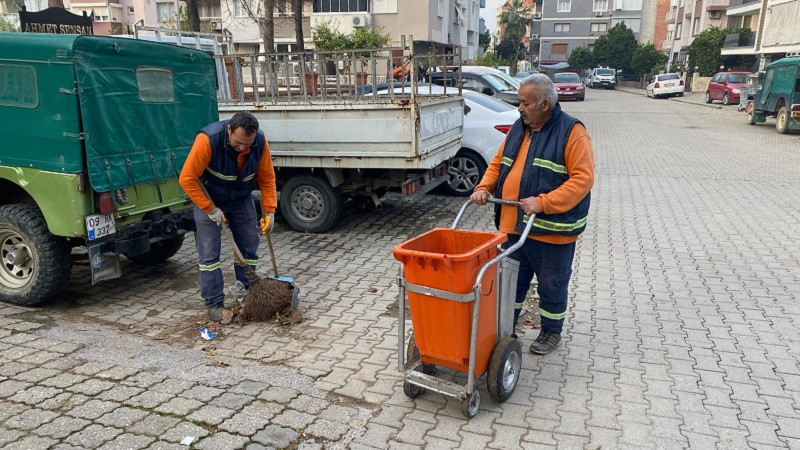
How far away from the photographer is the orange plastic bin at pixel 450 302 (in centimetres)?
304

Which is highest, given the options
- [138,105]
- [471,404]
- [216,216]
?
[138,105]

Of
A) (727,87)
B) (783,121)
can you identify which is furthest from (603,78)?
(783,121)

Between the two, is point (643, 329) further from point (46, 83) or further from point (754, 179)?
point (754, 179)

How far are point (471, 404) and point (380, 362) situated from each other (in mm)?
892

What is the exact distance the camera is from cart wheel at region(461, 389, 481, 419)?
3.24m

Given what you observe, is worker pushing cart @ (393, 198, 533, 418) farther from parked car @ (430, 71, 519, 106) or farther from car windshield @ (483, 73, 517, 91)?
car windshield @ (483, 73, 517, 91)

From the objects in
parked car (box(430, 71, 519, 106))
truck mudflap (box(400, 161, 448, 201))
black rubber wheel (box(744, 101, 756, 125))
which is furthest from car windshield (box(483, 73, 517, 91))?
black rubber wheel (box(744, 101, 756, 125))

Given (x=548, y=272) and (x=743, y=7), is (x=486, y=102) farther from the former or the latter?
(x=743, y=7)

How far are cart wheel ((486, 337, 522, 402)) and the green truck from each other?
124 inches

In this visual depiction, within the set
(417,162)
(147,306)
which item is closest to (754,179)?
(417,162)

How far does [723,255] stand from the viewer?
629 cm

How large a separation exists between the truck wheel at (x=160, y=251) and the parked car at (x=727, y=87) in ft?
94.0

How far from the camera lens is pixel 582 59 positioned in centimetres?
5950

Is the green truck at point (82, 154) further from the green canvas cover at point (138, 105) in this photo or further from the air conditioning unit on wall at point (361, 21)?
the air conditioning unit on wall at point (361, 21)
